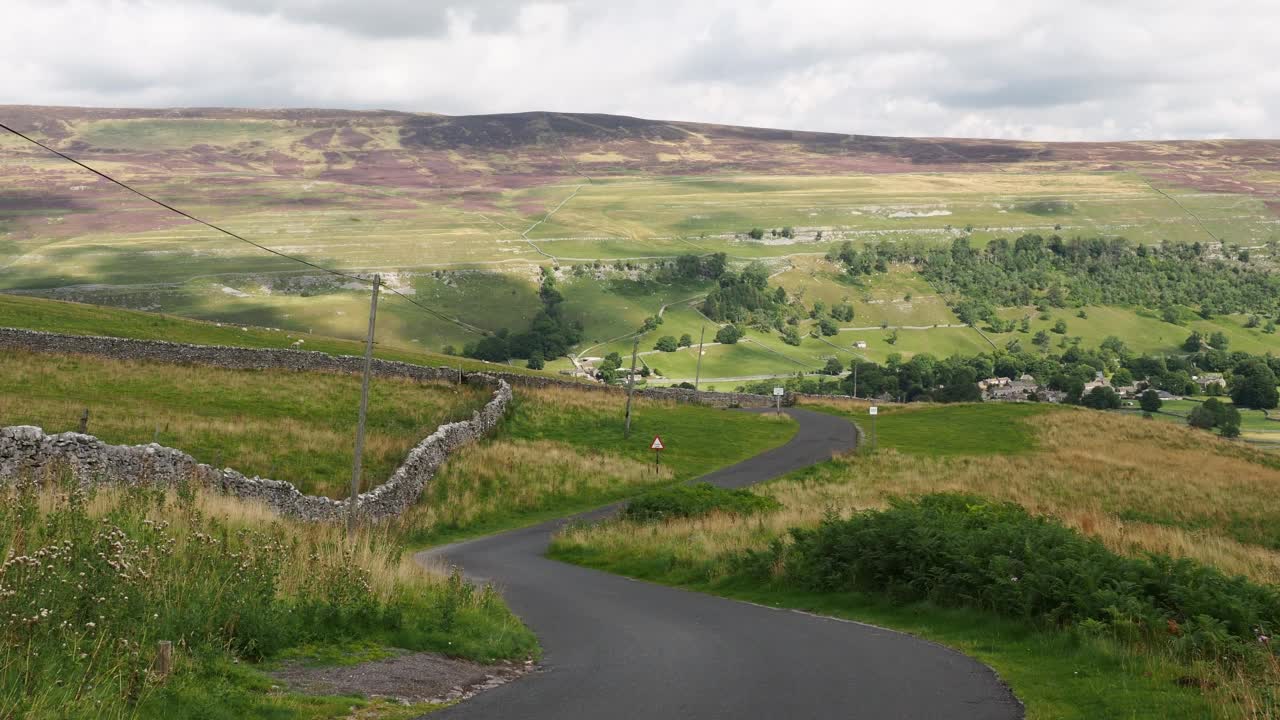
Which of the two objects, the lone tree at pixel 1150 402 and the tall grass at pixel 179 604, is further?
the lone tree at pixel 1150 402

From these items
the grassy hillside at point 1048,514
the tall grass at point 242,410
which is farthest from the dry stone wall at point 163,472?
the grassy hillside at point 1048,514

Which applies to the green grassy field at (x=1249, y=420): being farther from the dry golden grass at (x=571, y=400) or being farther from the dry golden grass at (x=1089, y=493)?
the dry golden grass at (x=571, y=400)

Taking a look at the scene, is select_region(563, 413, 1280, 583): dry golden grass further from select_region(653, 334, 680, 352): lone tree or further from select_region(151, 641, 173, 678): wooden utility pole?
select_region(653, 334, 680, 352): lone tree

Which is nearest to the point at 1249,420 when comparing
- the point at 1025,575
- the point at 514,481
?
the point at 514,481

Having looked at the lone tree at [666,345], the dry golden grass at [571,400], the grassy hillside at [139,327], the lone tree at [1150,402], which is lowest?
the lone tree at [666,345]

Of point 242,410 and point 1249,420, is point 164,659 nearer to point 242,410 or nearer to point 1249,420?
point 242,410

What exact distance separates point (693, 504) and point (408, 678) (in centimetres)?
2415

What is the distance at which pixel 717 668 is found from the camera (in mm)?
14523

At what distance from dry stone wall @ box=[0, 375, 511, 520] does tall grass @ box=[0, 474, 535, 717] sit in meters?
4.99

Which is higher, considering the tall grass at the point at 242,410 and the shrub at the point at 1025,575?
the shrub at the point at 1025,575

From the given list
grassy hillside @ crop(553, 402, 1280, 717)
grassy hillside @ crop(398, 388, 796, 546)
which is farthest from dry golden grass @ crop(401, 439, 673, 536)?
grassy hillside @ crop(553, 402, 1280, 717)

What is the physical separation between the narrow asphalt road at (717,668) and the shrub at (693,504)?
11.7m

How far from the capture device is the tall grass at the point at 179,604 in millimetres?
9547

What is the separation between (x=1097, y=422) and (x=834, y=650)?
79.8 metres
